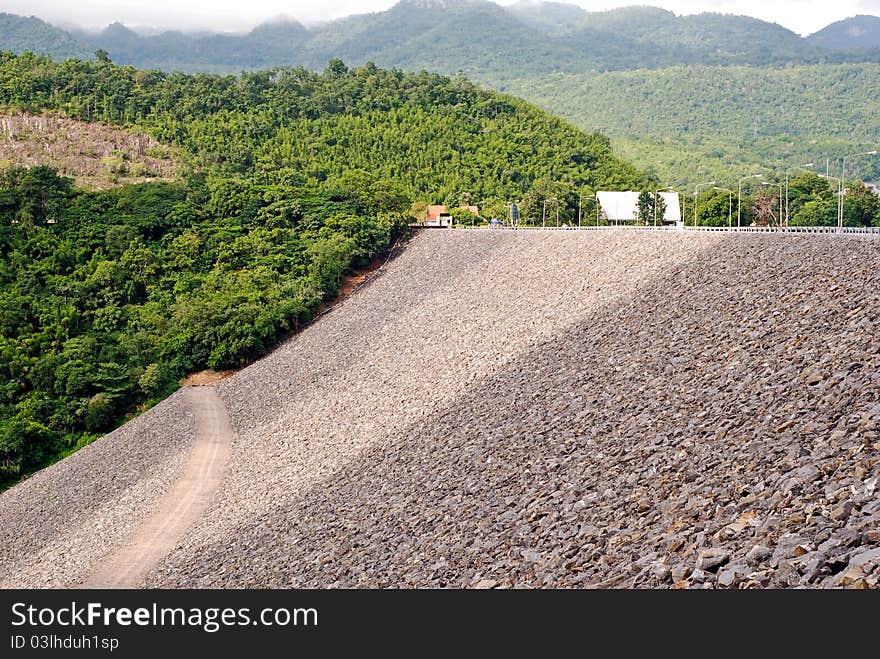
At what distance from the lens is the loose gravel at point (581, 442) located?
1616 centimetres

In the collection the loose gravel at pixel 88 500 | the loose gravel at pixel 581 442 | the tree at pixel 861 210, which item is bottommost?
the loose gravel at pixel 88 500

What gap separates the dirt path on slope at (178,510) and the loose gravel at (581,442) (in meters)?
0.78

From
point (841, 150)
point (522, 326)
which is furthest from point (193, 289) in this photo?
point (841, 150)

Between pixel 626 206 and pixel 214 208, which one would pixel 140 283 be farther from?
pixel 626 206

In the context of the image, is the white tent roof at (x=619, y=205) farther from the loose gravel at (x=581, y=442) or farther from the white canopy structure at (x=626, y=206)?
the loose gravel at (x=581, y=442)

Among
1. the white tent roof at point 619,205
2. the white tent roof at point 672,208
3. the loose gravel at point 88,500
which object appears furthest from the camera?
the white tent roof at point 619,205

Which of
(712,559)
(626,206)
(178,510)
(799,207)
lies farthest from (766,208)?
(712,559)

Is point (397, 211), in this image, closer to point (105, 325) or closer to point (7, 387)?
point (105, 325)

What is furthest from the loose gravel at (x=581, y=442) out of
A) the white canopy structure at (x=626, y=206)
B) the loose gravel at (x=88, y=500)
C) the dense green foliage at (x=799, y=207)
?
the white canopy structure at (x=626, y=206)

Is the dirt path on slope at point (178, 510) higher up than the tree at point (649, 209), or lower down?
lower down

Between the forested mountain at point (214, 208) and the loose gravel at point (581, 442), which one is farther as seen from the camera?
the forested mountain at point (214, 208)

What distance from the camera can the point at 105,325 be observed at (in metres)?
63.3

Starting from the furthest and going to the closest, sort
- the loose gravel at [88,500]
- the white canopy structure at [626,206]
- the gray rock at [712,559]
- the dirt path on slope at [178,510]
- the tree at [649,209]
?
the white canopy structure at [626,206]
the tree at [649,209]
the loose gravel at [88,500]
the dirt path on slope at [178,510]
the gray rock at [712,559]

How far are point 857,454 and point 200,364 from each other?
46.5 m
